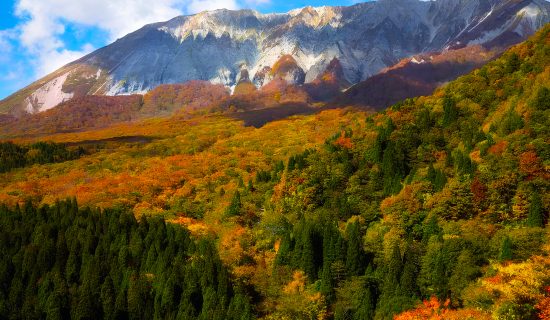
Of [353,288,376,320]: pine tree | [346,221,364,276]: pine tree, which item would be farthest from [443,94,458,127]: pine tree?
[353,288,376,320]: pine tree

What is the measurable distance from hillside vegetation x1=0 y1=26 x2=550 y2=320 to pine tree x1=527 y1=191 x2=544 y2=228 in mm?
153

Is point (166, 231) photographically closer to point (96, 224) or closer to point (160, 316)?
point (96, 224)

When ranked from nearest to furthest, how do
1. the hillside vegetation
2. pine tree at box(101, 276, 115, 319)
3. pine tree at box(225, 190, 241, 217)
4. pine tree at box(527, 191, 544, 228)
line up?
the hillside vegetation
pine tree at box(527, 191, 544, 228)
pine tree at box(101, 276, 115, 319)
pine tree at box(225, 190, 241, 217)

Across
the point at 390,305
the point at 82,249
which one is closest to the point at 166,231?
the point at 82,249

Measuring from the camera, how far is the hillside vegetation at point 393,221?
7312cm

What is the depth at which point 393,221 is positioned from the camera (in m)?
91.0

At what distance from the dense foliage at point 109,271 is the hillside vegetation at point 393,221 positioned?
0.52 meters

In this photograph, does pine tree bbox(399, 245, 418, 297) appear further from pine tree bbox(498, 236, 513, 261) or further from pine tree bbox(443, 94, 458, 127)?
pine tree bbox(443, 94, 458, 127)

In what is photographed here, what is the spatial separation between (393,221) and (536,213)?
2186cm

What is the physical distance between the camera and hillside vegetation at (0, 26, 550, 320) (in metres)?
73.1

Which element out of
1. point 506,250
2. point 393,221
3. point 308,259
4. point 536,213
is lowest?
point 506,250

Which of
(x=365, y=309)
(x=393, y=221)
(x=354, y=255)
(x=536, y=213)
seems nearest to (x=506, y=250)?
(x=536, y=213)

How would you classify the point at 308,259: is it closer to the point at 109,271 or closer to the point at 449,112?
the point at 109,271

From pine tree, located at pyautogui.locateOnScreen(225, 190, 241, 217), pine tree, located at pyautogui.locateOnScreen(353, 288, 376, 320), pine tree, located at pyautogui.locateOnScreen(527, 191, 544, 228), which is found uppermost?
pine tree, located at pyautogui.locateOnScreen(225, 190, 241, 217)
